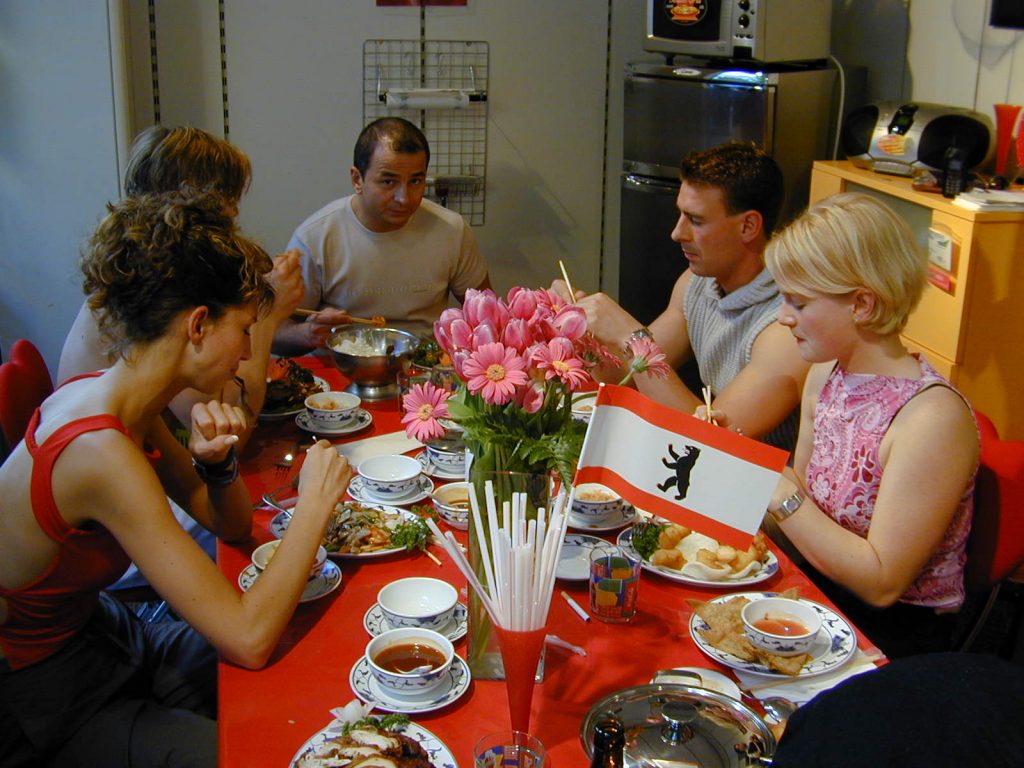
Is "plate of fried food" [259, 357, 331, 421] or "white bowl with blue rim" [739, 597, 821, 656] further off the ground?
"plate of fried food" [259, 357, 331, 421]

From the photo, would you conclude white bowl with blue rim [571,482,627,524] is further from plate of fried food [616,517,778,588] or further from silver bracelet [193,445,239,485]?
silver bracelet [193,445,239,485]

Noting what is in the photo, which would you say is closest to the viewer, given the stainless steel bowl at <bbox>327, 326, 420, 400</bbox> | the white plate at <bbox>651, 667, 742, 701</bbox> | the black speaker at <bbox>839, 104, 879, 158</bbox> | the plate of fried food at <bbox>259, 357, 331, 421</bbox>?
the white plate at <bbox>651, 667, 742, 701</bbox>

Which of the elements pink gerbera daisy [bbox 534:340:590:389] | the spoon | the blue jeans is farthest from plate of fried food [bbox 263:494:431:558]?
the spoon

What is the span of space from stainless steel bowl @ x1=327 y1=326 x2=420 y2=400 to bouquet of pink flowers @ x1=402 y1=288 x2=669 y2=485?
1086 millimetres

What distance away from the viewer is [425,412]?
4.95 feet

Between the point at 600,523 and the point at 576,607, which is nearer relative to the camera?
the point at 576,607

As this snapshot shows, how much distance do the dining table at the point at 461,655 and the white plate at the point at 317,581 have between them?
0.6 inches

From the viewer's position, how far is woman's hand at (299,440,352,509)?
5.52 ft

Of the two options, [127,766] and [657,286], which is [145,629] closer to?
[127,766]

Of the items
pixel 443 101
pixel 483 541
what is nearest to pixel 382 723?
pixel 483 541

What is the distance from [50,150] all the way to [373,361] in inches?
72.9

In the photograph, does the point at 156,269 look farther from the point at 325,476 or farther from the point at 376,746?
the point at 376,746

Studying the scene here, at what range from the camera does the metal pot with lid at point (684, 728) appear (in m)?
1.22

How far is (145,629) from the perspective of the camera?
202 centimetres
